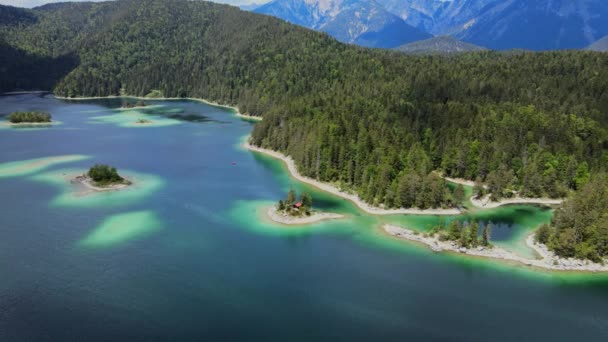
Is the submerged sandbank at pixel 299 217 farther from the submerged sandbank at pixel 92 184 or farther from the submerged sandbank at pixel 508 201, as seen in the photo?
the submerged sandbank at pixel 92 184

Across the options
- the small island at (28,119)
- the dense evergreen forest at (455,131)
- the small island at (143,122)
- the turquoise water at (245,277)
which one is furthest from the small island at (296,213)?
the small island at (28,119)

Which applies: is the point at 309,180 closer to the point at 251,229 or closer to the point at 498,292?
the point at 251,229

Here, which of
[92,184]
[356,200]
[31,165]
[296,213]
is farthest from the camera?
[31,165]

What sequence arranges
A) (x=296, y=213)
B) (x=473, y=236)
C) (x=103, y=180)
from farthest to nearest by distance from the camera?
(x=103, y=180) < (x=296, y=213) < (x=473, y=236)

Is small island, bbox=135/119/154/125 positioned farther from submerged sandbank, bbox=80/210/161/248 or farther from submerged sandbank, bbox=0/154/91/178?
submerged sandbank, bbox=80/210/161/248

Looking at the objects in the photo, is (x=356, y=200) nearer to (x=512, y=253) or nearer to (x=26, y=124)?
(x=512, y=253)

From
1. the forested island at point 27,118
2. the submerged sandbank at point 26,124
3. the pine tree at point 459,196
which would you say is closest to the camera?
the pine tree at point 459,196

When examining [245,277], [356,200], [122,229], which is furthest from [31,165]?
[245,277]
